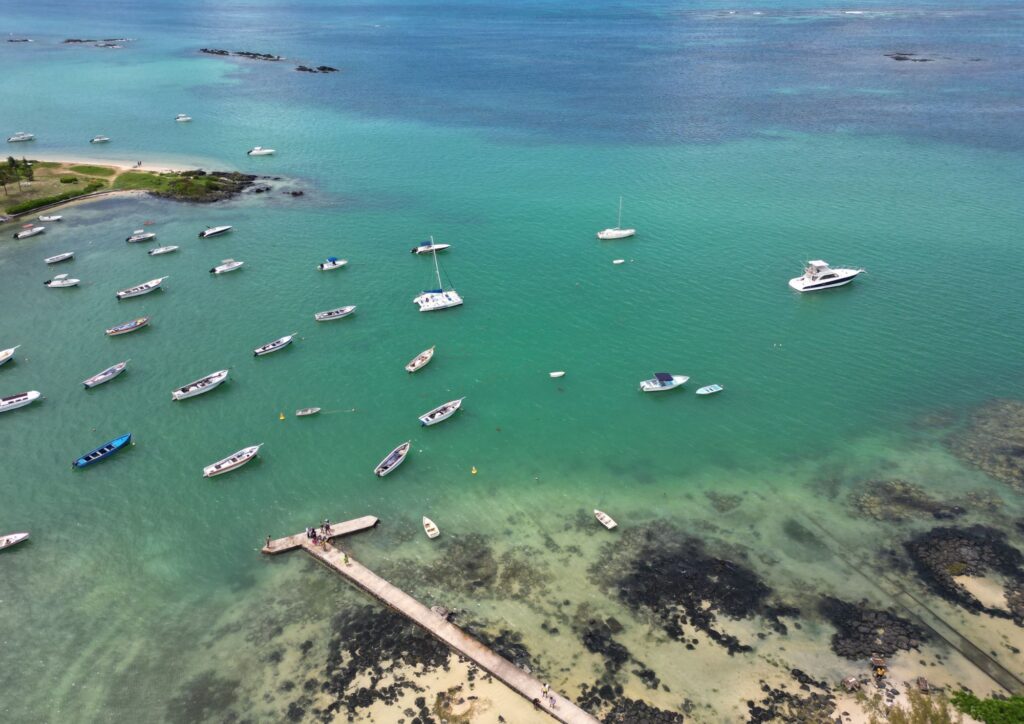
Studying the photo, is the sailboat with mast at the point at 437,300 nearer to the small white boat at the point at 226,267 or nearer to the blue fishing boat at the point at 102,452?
→ the small white boat at the point at 226,267

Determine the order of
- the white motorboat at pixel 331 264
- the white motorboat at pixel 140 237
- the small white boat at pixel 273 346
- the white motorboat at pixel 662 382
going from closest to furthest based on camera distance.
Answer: the white motorboat at pixel 662 382 → the small white boat at pixel 273 346 → the white motorboat at pixel 331 264 → the white motorboat at pixel 140 237

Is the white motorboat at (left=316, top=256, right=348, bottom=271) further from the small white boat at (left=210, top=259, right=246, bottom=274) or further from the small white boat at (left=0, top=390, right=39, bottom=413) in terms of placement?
the small white boat at (left=0, top=390, right=39, bottom=413)

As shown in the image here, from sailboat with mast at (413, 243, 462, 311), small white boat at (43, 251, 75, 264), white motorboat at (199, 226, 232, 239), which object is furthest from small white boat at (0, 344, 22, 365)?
sailboat with mast at (413, 243, 462, 311)

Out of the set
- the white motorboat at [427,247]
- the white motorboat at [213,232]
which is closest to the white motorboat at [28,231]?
the white motorboat at [213,232]

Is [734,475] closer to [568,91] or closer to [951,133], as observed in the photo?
[951,133]

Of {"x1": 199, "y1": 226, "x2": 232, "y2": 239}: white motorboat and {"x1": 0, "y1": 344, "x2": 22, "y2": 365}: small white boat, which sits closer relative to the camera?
{"x1": 0, "y1": 344, "x2": 22, "y2": 365}: small white boat

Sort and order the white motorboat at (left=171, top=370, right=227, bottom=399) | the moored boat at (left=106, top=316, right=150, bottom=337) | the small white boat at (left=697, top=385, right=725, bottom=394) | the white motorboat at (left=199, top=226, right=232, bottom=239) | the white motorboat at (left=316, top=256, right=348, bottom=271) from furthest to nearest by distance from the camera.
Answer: the white motorboat at (left=199, top=226, right=232, bottom=239) < the white motorboat at (left=316, top=256, right=348, bottom=271) < the moored boat at (left=106, top=316, right=150, bottom=337) < the small white boat at (left=697, top=385, right=725, bottom=394) < the white motorboat at (left=171, top=370, right=227, bottom=399)
